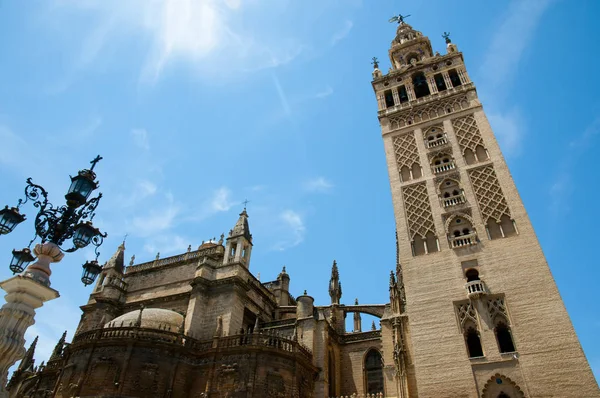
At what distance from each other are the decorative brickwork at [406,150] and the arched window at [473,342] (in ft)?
33.4

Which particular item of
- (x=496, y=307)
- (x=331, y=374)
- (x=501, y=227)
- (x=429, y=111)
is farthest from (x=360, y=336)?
(x=429, y=111)

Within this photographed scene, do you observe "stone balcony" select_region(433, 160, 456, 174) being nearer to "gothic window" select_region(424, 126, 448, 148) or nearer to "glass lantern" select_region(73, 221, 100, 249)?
"gothic window" select_region(424, 126, 448, 148)

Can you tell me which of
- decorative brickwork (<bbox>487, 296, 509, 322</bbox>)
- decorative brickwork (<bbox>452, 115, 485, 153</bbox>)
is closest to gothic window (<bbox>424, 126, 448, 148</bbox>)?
decorative brickwork (<bbox>452, 115, 485, 153</bbox>)

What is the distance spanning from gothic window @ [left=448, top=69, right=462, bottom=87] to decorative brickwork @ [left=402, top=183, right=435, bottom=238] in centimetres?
935

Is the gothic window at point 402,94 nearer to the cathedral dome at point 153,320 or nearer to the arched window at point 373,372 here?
the arched window at point 373,372

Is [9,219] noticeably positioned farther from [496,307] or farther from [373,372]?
[373,372]

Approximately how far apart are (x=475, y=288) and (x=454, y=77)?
1625cm

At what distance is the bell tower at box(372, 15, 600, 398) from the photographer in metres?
15.5

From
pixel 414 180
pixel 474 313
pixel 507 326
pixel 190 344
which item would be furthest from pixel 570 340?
pixel 190 344

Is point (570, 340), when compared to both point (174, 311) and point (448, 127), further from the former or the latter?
point (174, 311)

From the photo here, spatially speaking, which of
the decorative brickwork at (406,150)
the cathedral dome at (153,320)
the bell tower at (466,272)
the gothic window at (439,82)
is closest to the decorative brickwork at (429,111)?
the bell tower at (466,272)

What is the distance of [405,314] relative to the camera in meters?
20.5

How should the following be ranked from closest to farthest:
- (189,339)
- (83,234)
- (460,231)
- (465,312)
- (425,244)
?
(83,234), (465,312), (460,231), (425,244), (189,339)

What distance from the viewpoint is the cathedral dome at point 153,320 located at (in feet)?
71.1
